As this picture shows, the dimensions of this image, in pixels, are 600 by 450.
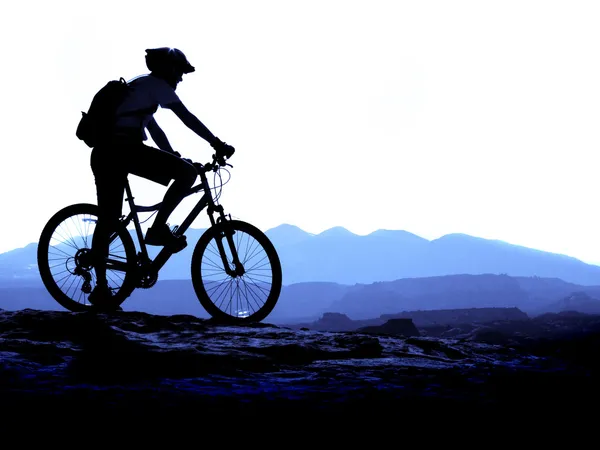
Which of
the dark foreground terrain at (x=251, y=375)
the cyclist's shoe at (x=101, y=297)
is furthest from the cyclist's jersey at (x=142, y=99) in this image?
the dark foreground terrain at (x=251, y=375)

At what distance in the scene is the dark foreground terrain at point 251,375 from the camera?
346 cm

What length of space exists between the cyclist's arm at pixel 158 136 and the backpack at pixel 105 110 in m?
0.71

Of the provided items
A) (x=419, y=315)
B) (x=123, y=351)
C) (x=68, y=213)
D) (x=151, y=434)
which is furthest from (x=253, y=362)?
(x=419, y=315)

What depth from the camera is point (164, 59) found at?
6.26 metres

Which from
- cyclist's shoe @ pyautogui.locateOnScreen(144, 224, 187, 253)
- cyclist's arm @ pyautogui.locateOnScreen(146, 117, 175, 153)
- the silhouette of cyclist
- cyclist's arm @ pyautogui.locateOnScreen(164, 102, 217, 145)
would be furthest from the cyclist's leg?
cyclist's arm @ pyautogui.locateOnScreen(164, 102, 217, 145)

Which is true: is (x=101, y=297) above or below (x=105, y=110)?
below

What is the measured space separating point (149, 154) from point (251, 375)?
310cm

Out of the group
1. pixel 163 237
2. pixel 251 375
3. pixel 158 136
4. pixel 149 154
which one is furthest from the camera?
pixel 158 136

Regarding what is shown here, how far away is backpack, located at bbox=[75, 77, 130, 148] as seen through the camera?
6.05m

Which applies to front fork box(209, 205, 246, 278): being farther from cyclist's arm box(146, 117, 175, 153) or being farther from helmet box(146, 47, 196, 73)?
helmet box(146, 47, 196, 73)

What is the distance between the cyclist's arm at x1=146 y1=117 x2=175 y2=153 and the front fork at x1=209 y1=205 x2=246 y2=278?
1.05 m

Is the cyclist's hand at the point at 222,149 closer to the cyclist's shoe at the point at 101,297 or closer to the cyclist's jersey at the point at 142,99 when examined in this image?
the cyclist's jersey at the point at 142,99

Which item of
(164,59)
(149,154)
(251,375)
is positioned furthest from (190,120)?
(251,375)

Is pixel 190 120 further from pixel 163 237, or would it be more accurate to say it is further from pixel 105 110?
pixel 163 237
